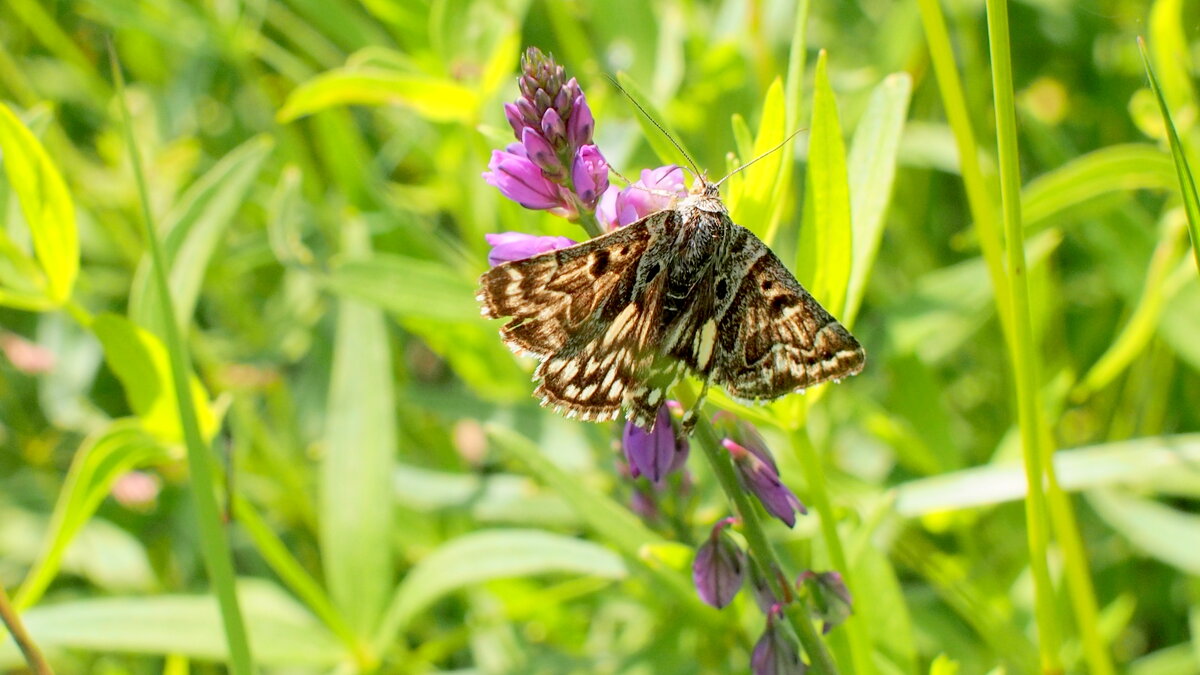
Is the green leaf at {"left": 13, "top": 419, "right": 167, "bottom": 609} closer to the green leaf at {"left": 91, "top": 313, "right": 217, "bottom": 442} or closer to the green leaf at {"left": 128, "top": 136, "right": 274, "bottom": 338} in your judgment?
the green leaf at {"left": 91, "top": 313, "right": 217, "bottom": 442}

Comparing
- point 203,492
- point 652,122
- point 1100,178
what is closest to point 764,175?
point 652,122

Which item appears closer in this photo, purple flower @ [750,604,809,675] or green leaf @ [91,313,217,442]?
purple flower @ [750,604,809,675]

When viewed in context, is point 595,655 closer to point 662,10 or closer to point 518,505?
point 518,505

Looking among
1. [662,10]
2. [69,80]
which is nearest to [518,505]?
[662,10]

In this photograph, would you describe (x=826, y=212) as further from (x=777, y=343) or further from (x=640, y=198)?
(x=640, y=198)

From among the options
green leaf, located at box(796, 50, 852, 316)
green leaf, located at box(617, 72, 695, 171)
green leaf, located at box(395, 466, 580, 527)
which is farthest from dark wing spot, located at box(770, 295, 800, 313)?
green leaf, located at box(395, 466, 580, 527)

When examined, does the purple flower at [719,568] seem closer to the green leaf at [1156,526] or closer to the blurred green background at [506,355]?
the blurred green background at [506,355]
